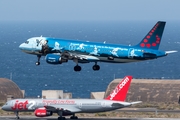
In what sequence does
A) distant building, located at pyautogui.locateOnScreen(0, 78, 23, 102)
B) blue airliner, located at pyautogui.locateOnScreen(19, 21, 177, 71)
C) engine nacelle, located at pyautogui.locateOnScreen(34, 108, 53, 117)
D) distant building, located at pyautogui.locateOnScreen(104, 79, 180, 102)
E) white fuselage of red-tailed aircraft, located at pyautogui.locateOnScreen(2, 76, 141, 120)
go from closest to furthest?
1. blue airliner, located at pyautogui.locateOnScreen(19, 21, 177, 71)
2. engine nacelle, located at pyautogui.locateOnScreen(34, 108, 53, 117)
3. white fuselage of red-tailed aircraft, located at pyautogui.locateOnScreen(2, 76, 141, 120)
4. distant building, located at pyautogui.locateOnScreen(104, 79, 180, 102)
5. distant building, located at pyautogui.locateOnScreen(0, 78, 23, 102)

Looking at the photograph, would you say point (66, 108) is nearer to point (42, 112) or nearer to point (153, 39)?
point (42, 112)

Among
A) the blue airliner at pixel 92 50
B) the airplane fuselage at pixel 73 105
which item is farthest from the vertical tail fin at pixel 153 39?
the airplane fuselage at pixel 73 105

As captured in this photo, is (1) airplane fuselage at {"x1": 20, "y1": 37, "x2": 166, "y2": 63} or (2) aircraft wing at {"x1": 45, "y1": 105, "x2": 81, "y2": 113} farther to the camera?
(2) aircraft wing at {"x1": 45, "y1": 105, "x2": 81, "y2": 113}

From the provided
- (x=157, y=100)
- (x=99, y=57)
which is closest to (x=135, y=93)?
(x=157, y=100)

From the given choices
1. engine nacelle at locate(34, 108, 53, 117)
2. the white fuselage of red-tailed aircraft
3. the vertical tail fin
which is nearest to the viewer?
the vertical tail fin

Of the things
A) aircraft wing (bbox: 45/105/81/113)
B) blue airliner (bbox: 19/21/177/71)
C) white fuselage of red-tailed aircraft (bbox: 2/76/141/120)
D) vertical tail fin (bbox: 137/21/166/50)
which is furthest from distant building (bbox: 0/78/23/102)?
vertical tail fin (bbox: 137/21/166/50)

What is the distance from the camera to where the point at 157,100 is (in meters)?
145

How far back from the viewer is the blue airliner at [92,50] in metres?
100

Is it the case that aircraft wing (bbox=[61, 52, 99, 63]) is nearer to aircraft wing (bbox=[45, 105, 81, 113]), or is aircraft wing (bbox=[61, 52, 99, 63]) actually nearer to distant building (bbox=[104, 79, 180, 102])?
aircraft wing (bbox=[45, 105, 81, 113])

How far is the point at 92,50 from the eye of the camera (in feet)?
335

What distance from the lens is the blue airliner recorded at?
330 feet

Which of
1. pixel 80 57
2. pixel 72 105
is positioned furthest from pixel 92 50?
pixel 72 105

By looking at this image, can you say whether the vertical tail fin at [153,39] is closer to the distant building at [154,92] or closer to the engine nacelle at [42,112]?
the engine nacelle at [42,112]

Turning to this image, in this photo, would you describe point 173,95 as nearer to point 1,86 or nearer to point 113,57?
point 1,86
